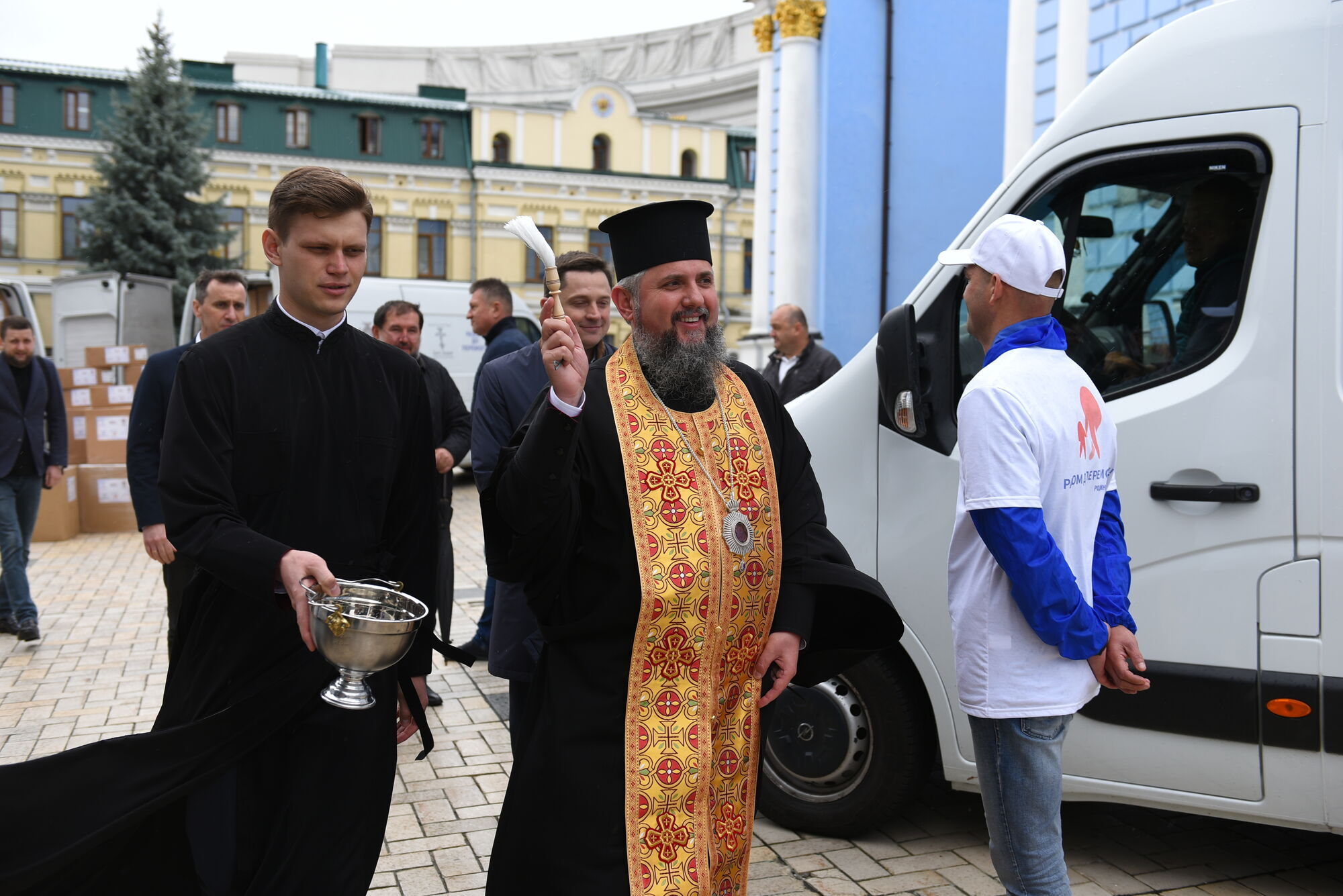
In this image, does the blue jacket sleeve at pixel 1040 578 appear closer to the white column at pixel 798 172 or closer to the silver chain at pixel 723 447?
the silver chain at pixel 723 447

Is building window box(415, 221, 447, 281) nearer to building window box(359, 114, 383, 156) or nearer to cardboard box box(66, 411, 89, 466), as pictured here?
building window box(359, 114, 383, 156)

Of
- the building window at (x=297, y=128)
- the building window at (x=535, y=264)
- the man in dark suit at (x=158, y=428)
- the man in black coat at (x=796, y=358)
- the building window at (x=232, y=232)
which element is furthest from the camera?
the building window at (x=535, y=264)

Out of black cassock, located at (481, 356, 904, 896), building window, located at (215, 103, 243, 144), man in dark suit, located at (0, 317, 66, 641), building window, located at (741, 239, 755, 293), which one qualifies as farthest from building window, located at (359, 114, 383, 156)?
black cassock, located at (481, 356, 904, 896)

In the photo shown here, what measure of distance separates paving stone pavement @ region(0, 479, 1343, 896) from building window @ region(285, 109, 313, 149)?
3414cm

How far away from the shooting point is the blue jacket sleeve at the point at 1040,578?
2568 millimetres

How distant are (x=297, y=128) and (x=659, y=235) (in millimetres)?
38481

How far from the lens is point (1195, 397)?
3498 millimetres

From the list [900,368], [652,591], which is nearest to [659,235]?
[652,591]

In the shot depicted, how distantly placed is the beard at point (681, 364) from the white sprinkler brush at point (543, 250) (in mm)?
402

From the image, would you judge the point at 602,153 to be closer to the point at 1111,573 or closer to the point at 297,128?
the point at 297,128

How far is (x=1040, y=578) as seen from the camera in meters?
2.57

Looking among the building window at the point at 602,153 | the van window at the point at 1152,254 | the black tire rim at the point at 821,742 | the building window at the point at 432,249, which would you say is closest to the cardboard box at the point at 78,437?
the black tire rim at the point at 821,742

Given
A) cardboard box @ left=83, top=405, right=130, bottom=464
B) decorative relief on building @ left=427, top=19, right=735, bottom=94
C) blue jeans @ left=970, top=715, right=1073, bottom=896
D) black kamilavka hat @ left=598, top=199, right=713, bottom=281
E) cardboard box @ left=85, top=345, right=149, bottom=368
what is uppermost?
decorative relief on building @ left=427, top=19, right=735, bottom=94

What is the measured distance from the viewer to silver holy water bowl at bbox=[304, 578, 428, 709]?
89.9 inches
